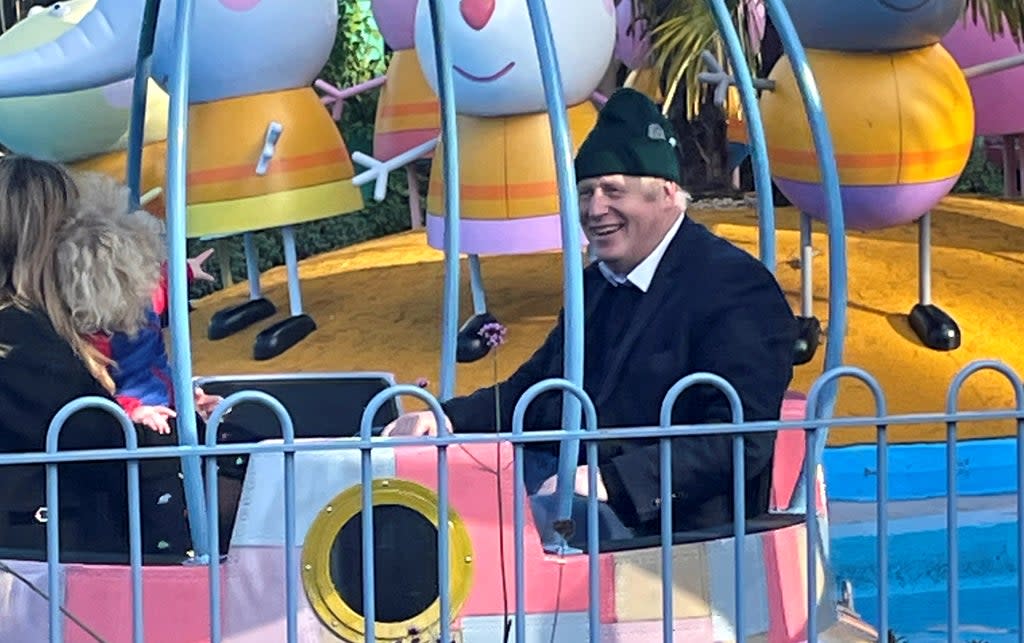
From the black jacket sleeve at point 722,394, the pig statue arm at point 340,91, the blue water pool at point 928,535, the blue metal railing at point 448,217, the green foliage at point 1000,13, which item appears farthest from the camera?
the pig statue arm at point 340,91

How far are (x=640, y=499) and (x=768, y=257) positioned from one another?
912mm

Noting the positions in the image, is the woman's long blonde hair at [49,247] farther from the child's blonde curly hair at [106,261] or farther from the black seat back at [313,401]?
the black seat back at [313,401]

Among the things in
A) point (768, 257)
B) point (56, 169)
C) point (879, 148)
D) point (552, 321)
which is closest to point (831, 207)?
point (768, 257)

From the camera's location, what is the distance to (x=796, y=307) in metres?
6.63

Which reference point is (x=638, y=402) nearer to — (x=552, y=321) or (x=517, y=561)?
(x=517, y=561)

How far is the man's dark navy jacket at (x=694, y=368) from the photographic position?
2.65m

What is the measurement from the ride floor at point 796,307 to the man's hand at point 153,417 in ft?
9.13

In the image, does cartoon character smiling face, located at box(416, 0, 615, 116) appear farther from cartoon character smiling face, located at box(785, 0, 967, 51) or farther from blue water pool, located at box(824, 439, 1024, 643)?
blue water pool, located at box(824, 439, 1024, 643)

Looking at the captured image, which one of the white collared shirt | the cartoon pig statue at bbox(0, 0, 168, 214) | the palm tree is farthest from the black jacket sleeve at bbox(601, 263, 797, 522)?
the cartoon pig statue at bbox(0, 0, 168, 214)

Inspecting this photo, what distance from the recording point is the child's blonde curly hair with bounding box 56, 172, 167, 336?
268 centimetres

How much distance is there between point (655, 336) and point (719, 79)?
3.42 meters

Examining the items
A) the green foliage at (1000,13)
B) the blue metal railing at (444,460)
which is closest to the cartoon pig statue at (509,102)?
the green foliage at (1000,13)

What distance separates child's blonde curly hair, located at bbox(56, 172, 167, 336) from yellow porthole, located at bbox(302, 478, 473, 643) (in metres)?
0.55

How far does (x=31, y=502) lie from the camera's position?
8.42 ft
